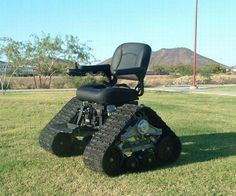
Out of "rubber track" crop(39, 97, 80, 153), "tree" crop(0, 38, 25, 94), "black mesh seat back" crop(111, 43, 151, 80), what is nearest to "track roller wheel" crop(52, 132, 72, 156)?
"rubber track" crop(39, 97, 80, 153)

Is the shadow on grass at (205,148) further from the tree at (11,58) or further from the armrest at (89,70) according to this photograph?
the tree at (11,58)

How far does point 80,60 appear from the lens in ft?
127

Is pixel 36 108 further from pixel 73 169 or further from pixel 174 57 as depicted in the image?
pixel 174 57

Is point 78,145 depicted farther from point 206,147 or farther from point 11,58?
point 11,58

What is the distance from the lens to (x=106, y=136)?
17.0 ft

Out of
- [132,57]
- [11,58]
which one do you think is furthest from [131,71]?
[11,58]

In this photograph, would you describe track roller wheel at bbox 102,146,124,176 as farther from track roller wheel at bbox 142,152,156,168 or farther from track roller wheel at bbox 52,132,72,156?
track roller wheel at bbox 52,132,72,156

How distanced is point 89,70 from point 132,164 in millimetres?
1515

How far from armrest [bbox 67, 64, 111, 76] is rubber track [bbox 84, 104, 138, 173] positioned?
2.93ft

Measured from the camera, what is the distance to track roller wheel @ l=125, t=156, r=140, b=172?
5250mm

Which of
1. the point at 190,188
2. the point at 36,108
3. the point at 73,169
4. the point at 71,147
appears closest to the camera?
the point at 190,188

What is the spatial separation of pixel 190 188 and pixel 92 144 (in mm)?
1199

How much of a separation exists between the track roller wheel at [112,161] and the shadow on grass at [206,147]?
87 centimetres

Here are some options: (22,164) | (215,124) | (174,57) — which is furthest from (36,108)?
(174,57)
